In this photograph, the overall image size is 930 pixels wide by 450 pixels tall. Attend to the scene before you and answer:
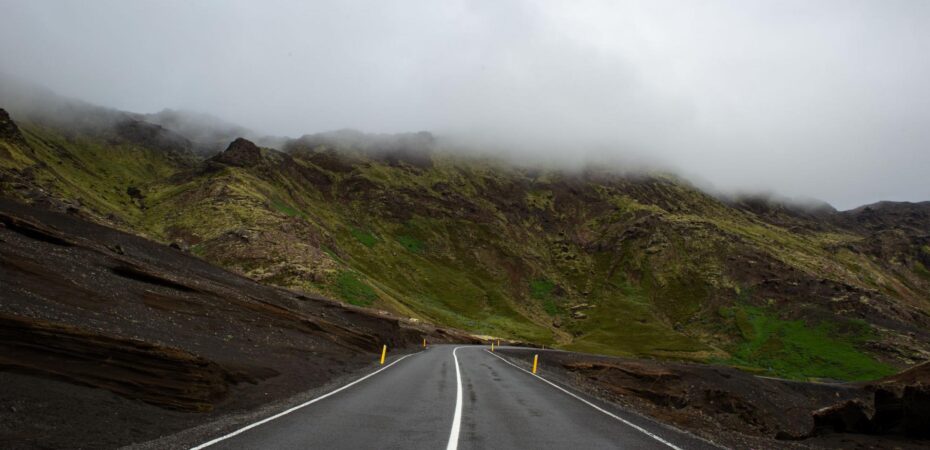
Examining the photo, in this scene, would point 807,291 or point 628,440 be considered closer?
point 628,440

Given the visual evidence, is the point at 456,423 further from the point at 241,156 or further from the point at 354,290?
the point at 241,156

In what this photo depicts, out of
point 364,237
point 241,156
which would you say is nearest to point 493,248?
point 364,237

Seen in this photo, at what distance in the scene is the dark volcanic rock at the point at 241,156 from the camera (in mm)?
110812

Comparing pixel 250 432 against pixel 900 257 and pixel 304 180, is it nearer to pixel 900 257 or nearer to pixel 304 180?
pixel 304 180

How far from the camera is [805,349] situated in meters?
106

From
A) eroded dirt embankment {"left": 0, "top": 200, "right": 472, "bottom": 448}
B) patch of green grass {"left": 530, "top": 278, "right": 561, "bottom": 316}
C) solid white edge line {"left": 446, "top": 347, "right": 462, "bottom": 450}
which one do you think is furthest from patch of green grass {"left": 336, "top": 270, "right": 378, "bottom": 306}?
patch of green grass {"left": 530, "top": 278, "right": 561, "bottom": 316}

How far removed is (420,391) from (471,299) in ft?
347

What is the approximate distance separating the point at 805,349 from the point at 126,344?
422 feet

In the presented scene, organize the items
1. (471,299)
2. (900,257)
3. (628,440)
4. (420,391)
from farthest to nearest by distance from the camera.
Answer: (900,257) < (471,299) < (420,391) < (628,440)

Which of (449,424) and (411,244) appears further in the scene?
(411,244)

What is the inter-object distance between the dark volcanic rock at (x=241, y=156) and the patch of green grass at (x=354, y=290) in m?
50.1

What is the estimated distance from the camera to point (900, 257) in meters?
183

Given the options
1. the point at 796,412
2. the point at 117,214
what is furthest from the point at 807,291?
the point at 117,214

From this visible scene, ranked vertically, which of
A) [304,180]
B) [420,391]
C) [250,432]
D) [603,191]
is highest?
[603,191]
